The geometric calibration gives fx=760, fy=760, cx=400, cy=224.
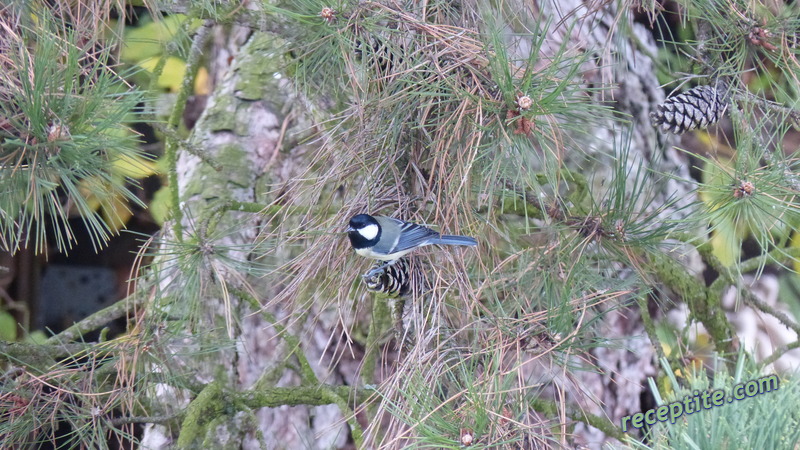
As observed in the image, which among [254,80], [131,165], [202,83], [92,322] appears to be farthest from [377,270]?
[202,83]

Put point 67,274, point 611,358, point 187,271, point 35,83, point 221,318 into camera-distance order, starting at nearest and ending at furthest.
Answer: point 35,83 → point 187,271 → point 221,318 → point 611,358 → point 67,274

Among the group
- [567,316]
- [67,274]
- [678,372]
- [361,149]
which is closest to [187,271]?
[361,149]

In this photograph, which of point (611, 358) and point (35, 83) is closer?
point (35, 83)

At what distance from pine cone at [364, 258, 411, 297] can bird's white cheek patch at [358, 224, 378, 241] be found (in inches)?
1.7

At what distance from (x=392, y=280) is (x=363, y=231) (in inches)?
3.7

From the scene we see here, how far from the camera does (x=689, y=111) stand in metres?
1.04

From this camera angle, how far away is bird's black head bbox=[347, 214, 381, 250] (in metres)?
0.99

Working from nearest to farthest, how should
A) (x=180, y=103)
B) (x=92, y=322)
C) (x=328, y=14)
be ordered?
(x=328, y=14), (x=92, y=322), (x=180, y=103)

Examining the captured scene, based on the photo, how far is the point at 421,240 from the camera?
1.03 metres

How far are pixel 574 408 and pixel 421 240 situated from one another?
17.7 inches

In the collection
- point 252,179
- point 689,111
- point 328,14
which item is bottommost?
point 252,179

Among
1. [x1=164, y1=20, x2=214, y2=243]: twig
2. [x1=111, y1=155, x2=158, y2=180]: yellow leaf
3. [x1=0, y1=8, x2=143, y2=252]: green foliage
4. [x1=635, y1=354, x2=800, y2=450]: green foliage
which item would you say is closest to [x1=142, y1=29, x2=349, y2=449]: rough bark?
[x1=164, y1=20, x2=214, y2=243]: twig

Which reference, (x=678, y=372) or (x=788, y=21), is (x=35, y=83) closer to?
(x=788, y=21)

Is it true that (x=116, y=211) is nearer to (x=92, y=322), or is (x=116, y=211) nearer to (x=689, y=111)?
(x=92, y=322)
